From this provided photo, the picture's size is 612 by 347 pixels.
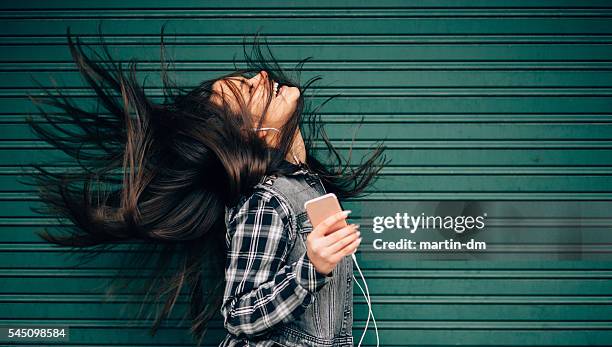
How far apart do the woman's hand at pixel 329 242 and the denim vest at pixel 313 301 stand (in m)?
0.34

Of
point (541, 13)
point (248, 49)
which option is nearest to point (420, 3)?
point (541, 13)

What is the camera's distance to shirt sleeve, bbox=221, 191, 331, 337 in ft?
6.18

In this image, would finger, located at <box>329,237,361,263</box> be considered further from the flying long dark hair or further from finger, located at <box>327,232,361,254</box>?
the flying long dark hair

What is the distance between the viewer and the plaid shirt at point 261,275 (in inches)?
74.3

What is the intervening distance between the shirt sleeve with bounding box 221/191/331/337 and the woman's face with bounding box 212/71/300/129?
1.39 ft

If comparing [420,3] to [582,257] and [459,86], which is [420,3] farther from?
[582,257]

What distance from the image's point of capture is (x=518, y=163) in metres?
3.21

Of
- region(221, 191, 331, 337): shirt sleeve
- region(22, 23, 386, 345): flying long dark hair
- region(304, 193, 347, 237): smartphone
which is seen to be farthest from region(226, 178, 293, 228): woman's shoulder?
region(304, 193, 347, 237): smartphone

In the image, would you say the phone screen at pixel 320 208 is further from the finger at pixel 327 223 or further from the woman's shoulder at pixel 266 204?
the woman's shoulder at pixel 266 204

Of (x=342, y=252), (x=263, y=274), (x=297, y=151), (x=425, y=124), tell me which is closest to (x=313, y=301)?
(x=263, y=274)

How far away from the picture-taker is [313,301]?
203 cm

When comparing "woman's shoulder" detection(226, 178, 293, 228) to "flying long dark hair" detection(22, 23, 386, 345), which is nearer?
"woman's shoulder" detection(226, 178, 293, 228)

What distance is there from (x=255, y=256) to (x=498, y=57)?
222 cm

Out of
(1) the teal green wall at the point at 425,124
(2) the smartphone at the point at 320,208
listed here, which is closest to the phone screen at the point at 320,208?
(2) the smartphone at the point at 320,208
